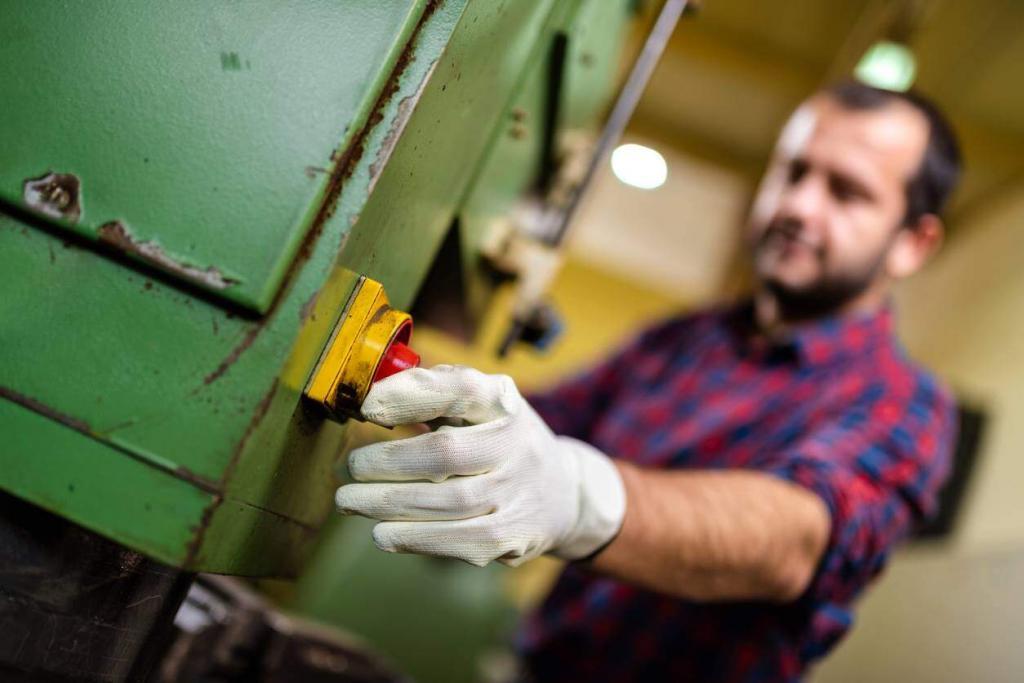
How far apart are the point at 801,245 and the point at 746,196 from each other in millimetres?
2980

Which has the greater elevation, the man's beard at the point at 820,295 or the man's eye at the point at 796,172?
the man's eye at the point at 796,172

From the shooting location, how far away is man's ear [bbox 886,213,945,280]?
1428mm

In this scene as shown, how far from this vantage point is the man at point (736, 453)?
0.58 meters

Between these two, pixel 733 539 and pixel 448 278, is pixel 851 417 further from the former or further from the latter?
pixel 448 278

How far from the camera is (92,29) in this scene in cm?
50

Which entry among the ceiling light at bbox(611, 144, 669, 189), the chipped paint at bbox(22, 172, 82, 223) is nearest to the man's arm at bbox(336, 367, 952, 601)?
the chipped paint at bbox(22, 172, 82, 223)

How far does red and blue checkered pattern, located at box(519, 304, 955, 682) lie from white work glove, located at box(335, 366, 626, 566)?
0.32m

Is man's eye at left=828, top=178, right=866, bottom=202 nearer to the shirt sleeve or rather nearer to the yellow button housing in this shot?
the shirt sleeve

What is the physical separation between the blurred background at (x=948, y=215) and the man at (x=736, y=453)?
385mm

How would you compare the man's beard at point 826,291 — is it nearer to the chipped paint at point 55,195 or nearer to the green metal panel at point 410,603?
the chipped paint at point 55,195

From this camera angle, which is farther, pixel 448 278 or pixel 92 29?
pixel 448 278

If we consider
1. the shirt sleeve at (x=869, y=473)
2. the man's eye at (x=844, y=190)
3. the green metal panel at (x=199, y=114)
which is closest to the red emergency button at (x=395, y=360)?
the green metal panel at (x=199, y=114)

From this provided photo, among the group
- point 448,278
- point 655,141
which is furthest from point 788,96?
point 448,278

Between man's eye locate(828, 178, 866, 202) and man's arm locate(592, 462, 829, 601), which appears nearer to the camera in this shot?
man's arm locate(592, 462, 829, 601)
